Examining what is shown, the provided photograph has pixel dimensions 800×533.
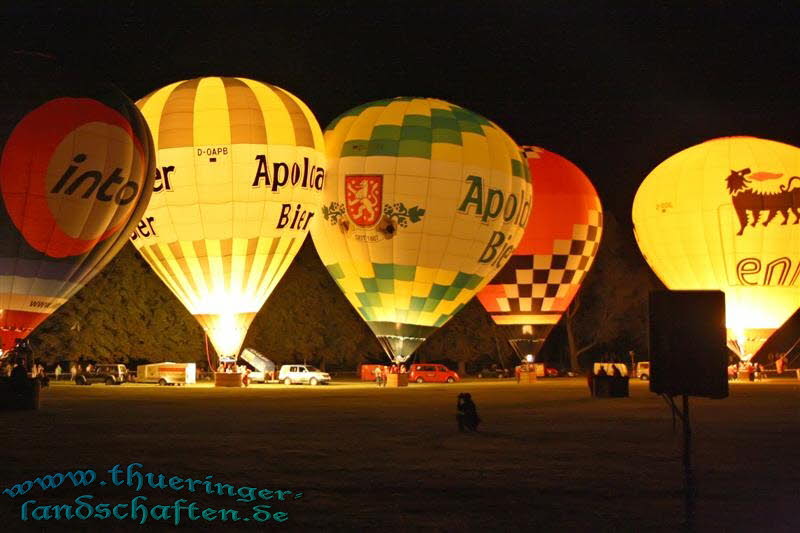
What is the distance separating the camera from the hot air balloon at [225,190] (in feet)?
101

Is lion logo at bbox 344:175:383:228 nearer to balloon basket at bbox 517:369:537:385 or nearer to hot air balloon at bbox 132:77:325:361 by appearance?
hot air balloon at bbox 132:77:325:361

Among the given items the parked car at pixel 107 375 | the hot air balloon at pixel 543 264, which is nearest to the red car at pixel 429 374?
the hot air balloon at pixel 543 264

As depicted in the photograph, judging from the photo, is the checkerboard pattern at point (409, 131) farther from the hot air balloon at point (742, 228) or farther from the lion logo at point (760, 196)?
the lion logo at point (760, 196)

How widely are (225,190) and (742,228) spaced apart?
20.1 meters

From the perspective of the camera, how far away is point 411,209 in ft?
108

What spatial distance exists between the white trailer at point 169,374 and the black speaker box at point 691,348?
108 ft

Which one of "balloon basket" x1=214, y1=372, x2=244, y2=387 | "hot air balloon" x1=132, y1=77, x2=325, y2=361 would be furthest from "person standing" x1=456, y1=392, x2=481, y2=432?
"balloon basket" x1=214, y1=372, x2=244, y2=387

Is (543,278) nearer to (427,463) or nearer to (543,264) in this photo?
(543,264)

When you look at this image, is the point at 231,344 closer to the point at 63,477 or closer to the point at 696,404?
the point at 696,404

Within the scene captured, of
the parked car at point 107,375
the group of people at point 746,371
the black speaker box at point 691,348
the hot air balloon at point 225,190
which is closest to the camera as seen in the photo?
the black speaker box at point 691,348

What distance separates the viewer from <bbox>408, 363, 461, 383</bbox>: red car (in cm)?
4469

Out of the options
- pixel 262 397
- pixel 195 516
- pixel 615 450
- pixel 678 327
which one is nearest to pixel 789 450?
pixel 615 450

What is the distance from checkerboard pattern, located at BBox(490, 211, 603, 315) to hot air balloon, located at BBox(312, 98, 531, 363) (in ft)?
17.8

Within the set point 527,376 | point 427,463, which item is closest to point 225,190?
point 527,376
